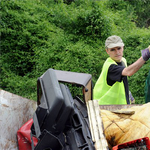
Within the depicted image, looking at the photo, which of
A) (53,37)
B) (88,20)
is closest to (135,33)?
(88,20)

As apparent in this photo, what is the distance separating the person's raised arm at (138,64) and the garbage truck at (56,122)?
0.64 m

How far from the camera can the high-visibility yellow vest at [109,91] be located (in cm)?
266

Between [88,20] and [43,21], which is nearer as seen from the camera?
[88,20]

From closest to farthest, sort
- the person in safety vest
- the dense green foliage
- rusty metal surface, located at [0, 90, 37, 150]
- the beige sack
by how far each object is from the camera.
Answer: the beige sack
rusty metal surface, located at [0, 90, 37, 150]
the person in safety vest
the dense green foliage

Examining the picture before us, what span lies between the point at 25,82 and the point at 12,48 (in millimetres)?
1484

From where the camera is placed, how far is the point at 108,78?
104 inches

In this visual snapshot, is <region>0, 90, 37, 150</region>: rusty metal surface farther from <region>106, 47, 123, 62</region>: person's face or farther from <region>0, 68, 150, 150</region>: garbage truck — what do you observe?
<region>106, 47, 123, 62</region>: person's face

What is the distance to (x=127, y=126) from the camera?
157 centimetres

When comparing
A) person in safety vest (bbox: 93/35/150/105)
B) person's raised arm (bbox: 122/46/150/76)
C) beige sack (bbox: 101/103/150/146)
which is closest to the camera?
beige sack (bbox: 101/103/150/146)

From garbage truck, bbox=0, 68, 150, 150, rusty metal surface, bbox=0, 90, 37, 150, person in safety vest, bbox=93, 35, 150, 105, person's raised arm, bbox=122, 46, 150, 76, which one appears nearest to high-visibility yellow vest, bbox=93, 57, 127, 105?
person in safety vest, bbox=93, 35, 150, 105

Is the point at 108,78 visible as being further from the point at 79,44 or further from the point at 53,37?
the point at 53,37

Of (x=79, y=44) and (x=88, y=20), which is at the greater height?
(x=88, y=20)

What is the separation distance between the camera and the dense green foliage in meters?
5.25

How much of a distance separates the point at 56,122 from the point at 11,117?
20.6 inches
